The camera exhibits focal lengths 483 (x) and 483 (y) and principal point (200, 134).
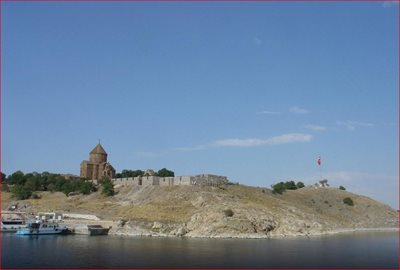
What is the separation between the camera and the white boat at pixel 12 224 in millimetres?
75500

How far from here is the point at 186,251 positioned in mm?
50312

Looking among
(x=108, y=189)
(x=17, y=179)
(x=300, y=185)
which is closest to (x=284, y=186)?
(x=300, y=185)

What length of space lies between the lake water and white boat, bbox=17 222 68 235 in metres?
6.62

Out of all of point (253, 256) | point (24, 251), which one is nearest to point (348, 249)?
point (253, 256)

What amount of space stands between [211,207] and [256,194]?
66.0 feet

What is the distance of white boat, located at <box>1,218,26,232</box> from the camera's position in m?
75.5

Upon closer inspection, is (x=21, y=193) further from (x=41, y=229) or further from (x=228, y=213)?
(x=228, y=213)

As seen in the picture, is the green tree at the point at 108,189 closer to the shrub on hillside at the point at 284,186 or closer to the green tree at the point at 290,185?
the shrub on hillside at the point at 284,186

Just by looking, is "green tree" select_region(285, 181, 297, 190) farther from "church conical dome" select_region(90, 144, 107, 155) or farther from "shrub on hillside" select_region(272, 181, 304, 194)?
"church conical dome" select_region(90, 144, 107, 155)

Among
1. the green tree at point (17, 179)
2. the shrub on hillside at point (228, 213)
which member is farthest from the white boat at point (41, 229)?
the green tree at point (17, 179)

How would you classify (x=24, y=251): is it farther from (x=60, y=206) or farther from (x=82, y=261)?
(x=60, y=206)

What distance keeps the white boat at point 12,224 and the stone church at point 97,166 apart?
1582 inches

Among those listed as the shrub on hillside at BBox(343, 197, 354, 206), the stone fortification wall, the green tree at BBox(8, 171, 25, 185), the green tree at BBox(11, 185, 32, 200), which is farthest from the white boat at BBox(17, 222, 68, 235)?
the shrub on hillside at BBox(343, 197, 354, 206)

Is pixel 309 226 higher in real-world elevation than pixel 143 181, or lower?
lower
